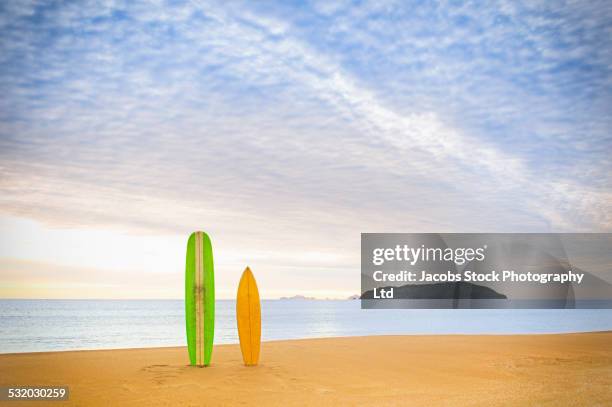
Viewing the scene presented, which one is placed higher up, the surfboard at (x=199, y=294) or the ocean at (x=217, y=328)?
the surfboard at (x=199, y=294)

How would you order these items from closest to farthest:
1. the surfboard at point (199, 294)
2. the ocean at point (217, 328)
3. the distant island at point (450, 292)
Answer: the surfboard at point (199, 294)
the ocean at point (217, 328)
the distant island at point (450, 292)

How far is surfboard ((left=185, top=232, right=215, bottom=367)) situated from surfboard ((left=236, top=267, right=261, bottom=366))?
466 mm

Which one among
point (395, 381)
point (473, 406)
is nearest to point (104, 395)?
point (395, 381)

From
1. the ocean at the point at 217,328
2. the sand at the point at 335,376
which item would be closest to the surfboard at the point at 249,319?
the sand at the point at 335,376

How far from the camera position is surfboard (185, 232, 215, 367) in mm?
8109

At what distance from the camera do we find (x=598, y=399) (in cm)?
555

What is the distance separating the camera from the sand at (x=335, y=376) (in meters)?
5.78

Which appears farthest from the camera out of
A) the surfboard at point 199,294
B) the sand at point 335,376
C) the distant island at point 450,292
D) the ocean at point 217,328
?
the distant island at point 450,292

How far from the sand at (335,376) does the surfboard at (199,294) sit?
1.48 ft

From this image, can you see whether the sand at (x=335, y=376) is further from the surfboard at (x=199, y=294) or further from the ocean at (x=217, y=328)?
the ocean at (x=217, y=328)

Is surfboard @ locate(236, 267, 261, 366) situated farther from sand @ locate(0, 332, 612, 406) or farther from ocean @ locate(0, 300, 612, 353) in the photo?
ocean @ locate(0, 300, 612, 353)

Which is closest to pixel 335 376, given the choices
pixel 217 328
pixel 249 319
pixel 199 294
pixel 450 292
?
pixel 249 319

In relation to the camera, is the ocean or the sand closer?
the sand

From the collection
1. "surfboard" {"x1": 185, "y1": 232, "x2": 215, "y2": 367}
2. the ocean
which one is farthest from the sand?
the ocean
